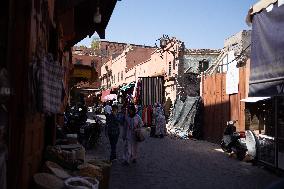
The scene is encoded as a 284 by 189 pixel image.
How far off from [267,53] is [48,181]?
301 inches

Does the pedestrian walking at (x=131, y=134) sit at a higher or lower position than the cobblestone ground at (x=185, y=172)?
higher

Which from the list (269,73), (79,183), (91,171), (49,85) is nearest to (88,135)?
(269,73)

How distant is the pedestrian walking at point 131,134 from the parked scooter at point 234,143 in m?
3.72

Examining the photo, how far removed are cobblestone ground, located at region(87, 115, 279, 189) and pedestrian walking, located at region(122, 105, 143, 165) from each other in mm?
296

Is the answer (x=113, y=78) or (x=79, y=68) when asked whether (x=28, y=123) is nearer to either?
(x=79, y=68)

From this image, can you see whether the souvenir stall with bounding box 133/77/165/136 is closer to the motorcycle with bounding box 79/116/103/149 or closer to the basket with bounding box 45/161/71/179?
the motorcycle with bounding box 79/116/103/149

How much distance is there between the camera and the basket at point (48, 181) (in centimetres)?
545

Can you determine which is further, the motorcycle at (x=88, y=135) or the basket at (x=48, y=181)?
the motorcycle at (x=88, y=135)

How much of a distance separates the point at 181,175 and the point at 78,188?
5.17m

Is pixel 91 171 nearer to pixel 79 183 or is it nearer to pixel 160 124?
pixel 79 183

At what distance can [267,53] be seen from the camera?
11.2m

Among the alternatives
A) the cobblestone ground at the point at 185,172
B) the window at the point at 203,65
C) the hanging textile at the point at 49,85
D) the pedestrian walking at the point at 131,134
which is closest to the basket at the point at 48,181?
the hanging textile at the point at 49,85

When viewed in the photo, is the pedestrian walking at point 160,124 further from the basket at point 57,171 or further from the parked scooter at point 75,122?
the basket at point 57,171

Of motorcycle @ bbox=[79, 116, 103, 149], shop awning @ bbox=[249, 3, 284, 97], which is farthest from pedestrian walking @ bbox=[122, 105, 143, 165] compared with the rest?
shop awning @ bbox=[249, 3, 284, 97]
